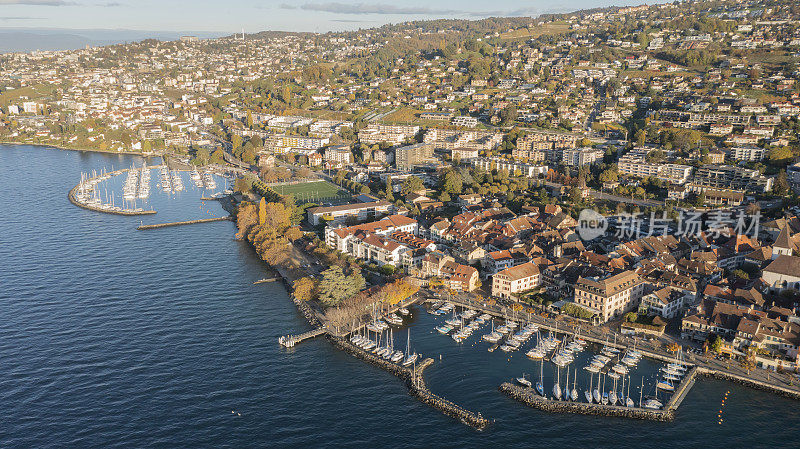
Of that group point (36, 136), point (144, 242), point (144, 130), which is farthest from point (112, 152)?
point (144, 242)

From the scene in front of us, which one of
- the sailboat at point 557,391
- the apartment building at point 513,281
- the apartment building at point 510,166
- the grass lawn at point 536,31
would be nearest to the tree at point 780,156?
the apartment building at point 510,166

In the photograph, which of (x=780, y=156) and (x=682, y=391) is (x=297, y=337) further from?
(x=780, y=156)

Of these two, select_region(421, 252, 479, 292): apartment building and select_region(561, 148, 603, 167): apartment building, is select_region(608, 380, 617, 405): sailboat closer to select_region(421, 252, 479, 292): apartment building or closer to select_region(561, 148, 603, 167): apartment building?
select_region(421, 252, 479, 292): apartment building

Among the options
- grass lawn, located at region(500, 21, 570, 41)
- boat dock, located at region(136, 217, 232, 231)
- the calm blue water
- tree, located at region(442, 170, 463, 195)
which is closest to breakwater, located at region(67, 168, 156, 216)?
boat dock, located at region(136, 217, 232, 231)

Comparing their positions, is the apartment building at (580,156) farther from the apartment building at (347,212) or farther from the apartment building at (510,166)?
the apartment building at (347,212)

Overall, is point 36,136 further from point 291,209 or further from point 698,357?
point 698,357

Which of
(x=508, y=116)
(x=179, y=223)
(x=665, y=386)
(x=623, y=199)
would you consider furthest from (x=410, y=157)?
(x=665, y=386)
